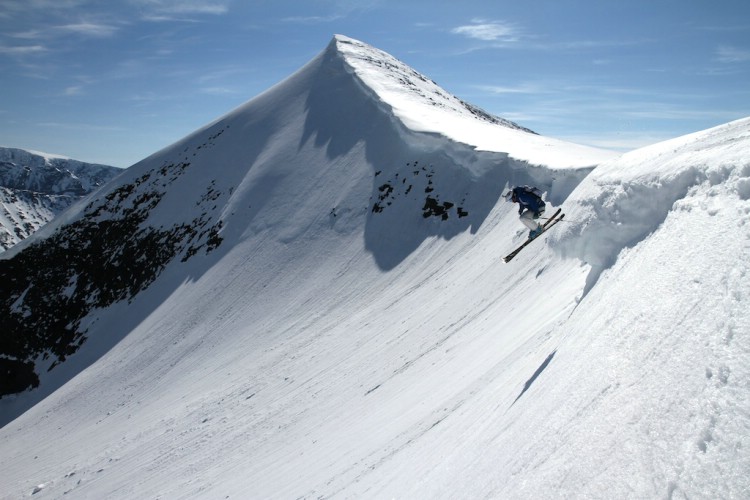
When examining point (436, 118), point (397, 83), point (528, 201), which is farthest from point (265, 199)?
point (528, 201)

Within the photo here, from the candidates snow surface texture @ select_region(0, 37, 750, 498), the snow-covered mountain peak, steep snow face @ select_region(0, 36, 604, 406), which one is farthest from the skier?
the snow-covered mountain peak

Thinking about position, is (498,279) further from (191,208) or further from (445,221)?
(191,208)

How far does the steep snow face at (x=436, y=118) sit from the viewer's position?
74.0 ft

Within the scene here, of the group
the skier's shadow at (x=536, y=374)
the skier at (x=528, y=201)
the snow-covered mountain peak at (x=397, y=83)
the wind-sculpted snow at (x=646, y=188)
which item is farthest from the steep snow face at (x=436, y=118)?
the skier's shadow at (x=536, y=374)

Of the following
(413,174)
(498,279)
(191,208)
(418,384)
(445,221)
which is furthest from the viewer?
(191,208)

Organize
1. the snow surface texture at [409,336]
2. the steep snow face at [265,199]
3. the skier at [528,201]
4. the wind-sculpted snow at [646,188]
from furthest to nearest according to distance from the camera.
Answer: the steep snow face at [265,199], the skier at [528,201], the wind-sculpted snow at [646,188], the snow surface texture at [409,336]

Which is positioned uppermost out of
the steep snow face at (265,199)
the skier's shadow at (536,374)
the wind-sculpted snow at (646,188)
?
the steep snow face at (265,199)

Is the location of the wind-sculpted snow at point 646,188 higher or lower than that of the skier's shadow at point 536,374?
higher

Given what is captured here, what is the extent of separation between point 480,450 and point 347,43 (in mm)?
61801

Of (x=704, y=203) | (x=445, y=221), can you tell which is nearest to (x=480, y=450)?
(x=704, y=203)

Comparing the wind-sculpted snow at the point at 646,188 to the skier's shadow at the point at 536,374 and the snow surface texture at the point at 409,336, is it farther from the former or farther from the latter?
the skier's shadow at the point at 536,374

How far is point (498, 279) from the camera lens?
670 inches

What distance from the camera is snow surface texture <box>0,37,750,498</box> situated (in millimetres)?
4293

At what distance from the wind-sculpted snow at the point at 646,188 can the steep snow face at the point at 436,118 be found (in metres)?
9.23
